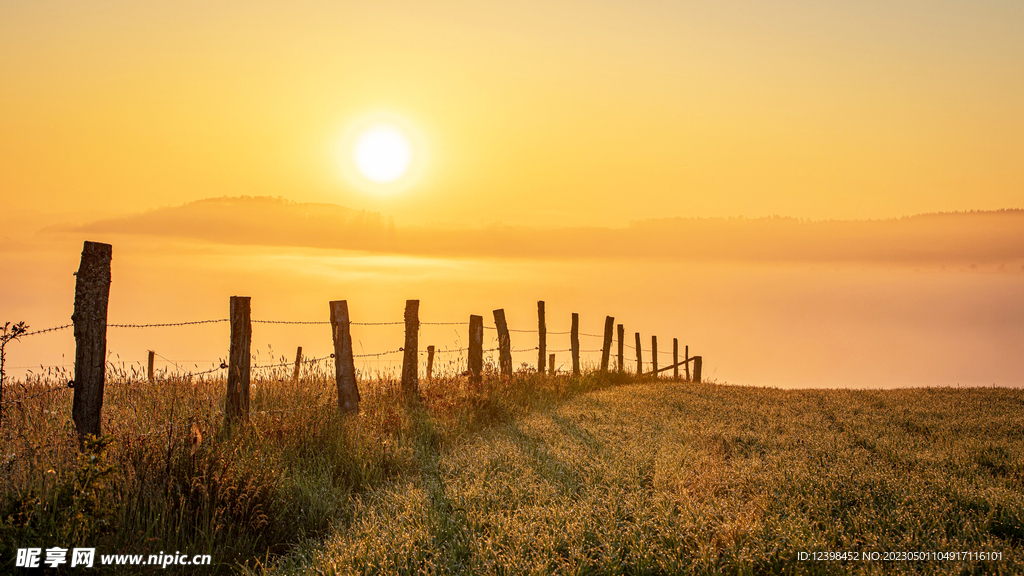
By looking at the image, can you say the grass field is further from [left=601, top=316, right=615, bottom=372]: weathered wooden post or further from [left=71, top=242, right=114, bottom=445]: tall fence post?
[left=601, top=316, right=615, bottom=372]: weathered wooden post

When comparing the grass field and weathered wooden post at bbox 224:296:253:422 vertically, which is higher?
weathered wooden post at bbox 224:296:253:422

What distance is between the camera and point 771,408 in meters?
13.3

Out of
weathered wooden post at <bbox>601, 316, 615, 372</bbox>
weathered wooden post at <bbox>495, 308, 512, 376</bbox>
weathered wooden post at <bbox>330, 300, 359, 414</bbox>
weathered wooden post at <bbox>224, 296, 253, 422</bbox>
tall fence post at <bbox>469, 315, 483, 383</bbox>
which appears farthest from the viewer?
weathered wooden post at <bbox>601, 316, 615, 372</bbox>

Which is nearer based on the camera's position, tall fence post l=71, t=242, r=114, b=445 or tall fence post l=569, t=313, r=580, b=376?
tall fence post l=71, t=242, r=114, b=445

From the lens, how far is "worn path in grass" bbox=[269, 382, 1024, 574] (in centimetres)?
467

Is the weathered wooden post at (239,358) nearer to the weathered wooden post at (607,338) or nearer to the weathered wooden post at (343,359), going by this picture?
the weathered wooden post at (343,359)

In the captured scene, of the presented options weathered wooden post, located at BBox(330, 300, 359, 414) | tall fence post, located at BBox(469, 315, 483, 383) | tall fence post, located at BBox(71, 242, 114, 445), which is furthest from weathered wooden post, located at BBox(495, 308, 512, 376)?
tall fence post, located at BBox(71, 242, 114, 445)

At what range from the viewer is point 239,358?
871 centimetres

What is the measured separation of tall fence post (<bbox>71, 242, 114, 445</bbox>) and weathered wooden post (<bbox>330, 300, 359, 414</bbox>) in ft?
13.1

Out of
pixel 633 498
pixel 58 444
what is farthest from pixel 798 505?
pixel 58 444

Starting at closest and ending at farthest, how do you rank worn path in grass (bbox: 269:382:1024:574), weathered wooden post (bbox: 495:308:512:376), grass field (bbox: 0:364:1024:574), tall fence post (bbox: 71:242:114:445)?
worn path in grass (bbox: 269:382:1024:574)
grass field (bbox: 0:364:1024:574)
tall fence post (bbox: 71:242:114:445)
weathered wooden post (bbox: 495:308:512:376)

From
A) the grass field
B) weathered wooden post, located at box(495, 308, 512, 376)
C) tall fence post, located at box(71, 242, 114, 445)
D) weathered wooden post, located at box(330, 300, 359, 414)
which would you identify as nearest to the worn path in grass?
the grass field

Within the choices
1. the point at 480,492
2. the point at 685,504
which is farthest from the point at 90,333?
the point at 685,504

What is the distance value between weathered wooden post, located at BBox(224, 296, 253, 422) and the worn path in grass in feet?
8.94
